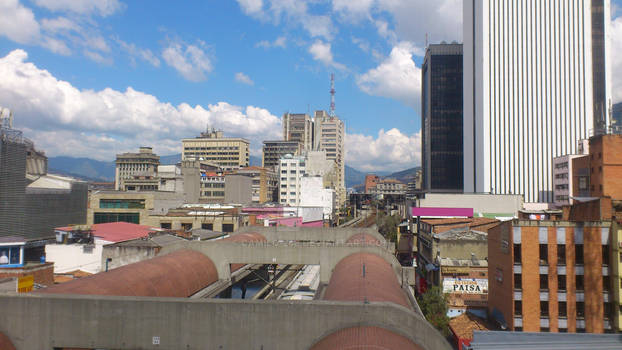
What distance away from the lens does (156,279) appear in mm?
29516

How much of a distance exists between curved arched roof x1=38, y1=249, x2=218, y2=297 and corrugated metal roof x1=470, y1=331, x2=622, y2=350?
66.9ft

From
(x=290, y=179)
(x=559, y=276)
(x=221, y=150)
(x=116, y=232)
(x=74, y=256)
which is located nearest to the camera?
(x=559, y=276)

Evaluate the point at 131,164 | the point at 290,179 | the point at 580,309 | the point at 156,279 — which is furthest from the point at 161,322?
the point at 131,164

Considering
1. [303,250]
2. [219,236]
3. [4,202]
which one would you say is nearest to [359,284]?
[303,250]

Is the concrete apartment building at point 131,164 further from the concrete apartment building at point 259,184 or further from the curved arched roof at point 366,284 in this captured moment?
the curved arched roof at point 366,284

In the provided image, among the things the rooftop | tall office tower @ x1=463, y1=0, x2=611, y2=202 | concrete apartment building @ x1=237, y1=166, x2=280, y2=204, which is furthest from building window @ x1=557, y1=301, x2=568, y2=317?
concrete apartment building @ x1=237, y1=166, x2=280, y2=204

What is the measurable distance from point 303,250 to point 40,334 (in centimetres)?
2306

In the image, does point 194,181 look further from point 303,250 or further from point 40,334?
point 40,334

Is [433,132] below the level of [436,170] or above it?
above

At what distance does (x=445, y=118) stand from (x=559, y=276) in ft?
400

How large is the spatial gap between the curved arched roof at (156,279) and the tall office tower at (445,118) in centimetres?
11702

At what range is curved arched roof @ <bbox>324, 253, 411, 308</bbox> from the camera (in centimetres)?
2269

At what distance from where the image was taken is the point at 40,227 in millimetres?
52625

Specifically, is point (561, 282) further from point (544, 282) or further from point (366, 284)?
point (366, 284)
